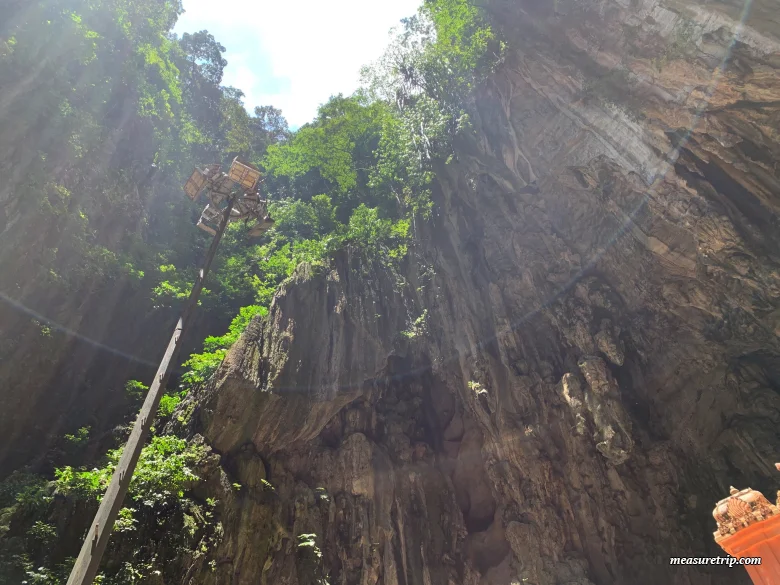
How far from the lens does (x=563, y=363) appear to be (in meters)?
14.9

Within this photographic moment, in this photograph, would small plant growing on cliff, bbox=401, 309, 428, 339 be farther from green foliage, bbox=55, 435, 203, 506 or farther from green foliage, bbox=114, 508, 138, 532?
Result: green foliage, bbox=114, 508, 138, 532

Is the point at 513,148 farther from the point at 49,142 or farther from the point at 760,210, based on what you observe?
the point at 49,142

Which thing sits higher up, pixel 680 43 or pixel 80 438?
pixel 680 43

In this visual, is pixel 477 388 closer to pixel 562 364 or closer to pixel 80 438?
pixel 562 364

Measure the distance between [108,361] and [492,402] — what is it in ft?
42.6

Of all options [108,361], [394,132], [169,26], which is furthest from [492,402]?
[169,26]

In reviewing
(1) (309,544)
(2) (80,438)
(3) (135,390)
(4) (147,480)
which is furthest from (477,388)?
(2) (80,438)

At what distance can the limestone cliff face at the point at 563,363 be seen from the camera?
11.8m

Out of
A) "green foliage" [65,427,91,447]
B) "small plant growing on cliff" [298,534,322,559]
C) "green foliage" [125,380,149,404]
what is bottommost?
"small plant growing on cliff" [298,534,322,559]

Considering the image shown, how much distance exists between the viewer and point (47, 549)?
29.2 ft

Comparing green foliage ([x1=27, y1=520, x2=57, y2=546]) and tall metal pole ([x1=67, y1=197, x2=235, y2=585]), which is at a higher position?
green foliage ([x1=27, y1=520, x2=57, y2=546])

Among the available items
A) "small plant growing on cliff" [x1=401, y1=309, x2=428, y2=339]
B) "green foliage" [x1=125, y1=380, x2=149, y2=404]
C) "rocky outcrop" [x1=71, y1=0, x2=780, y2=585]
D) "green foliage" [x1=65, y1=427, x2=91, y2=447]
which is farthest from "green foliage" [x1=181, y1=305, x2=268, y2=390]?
"small plant growing on cliff" [x1=401, y1=309, x2=428, y2=339]

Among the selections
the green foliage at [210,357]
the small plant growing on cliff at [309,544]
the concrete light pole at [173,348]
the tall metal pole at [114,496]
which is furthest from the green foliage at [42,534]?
the tall metal pole at [114,496]

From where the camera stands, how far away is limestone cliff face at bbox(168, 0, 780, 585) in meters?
11.8
